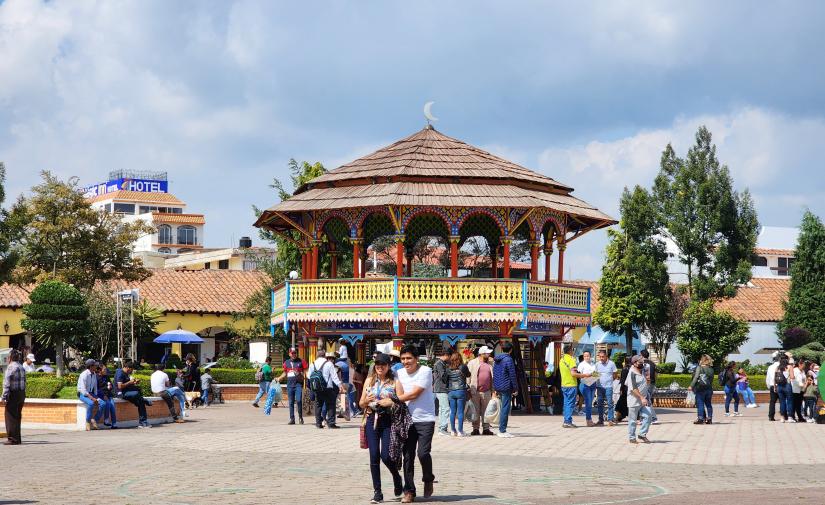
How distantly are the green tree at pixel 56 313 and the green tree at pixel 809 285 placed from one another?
31396 millimetres

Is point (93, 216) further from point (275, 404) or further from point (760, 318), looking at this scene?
point (760, 318)

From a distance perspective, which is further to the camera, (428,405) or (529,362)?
(529,362)

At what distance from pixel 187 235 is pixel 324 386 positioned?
100659 millimetres

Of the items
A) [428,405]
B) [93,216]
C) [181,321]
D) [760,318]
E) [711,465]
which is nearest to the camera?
[428,405]

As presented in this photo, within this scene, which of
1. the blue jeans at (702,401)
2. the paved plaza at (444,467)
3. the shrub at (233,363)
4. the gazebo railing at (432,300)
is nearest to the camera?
the paved plaza at (444,467)

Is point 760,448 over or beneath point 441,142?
beneath

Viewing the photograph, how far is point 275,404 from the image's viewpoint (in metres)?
38.0

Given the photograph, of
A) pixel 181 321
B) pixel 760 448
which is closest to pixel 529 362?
pixel 760 448

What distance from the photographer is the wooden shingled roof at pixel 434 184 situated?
34.6 meters

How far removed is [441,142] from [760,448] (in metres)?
18.0

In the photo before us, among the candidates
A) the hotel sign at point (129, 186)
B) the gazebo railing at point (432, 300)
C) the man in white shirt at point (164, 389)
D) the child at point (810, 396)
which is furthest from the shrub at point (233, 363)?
the hotel sign at point (129, 186)

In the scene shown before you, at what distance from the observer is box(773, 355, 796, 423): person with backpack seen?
1199 inches

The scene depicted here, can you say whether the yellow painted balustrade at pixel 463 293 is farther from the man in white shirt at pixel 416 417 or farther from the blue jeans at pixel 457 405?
the man in white shirt at pixel 416 417

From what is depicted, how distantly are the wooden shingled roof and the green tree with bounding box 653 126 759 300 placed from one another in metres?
17.8
